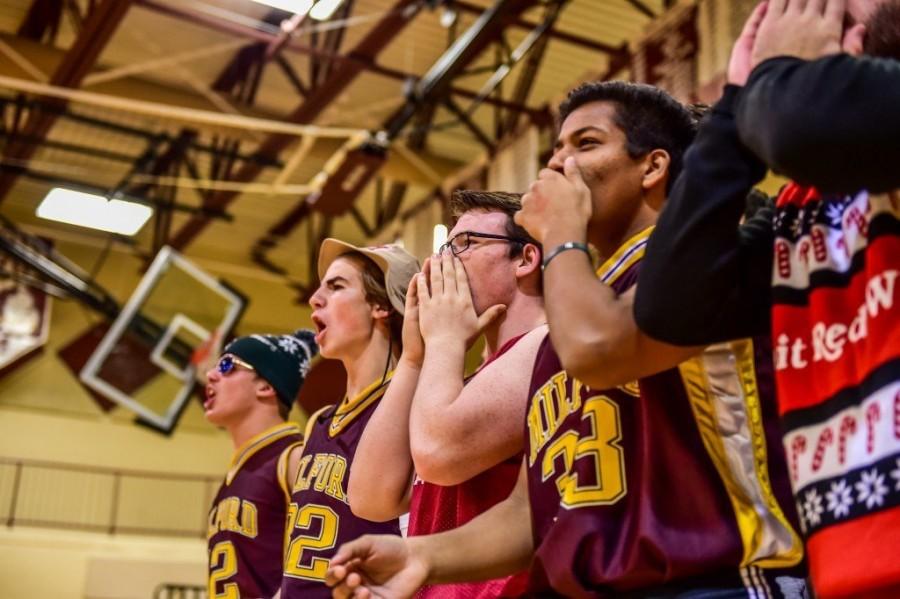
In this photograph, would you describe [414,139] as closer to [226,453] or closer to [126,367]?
[126,367]

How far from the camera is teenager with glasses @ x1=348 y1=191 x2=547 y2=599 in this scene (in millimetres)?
2277

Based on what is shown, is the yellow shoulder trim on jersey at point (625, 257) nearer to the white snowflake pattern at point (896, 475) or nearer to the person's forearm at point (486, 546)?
the person's forearm at point (486, 546)

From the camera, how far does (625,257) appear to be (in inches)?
79.0

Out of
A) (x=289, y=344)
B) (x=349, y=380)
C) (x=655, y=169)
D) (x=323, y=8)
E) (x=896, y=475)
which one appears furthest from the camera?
(x=323, y=8)

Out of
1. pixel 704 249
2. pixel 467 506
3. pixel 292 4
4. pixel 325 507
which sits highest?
pixel 292 4

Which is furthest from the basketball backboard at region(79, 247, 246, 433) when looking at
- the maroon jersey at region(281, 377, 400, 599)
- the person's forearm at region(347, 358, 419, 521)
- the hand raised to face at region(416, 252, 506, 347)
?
the hand raised to face at region(416, 252, 506, 347)

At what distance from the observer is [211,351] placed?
12.8m

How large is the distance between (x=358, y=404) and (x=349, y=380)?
15cm

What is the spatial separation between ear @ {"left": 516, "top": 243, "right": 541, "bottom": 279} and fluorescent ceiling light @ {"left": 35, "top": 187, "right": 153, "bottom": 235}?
42.0ft

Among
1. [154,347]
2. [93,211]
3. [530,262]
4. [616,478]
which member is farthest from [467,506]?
[93,211]

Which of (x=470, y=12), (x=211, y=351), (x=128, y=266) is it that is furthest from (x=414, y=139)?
(x=128, y=266)

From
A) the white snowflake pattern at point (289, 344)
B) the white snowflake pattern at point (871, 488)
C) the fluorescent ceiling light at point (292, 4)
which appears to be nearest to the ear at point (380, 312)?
the white snowflake pattern at point (289, 344)

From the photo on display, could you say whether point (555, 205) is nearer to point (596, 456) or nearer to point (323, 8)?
point (596, 456)

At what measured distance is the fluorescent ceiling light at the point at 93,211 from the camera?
1475 centimetres
